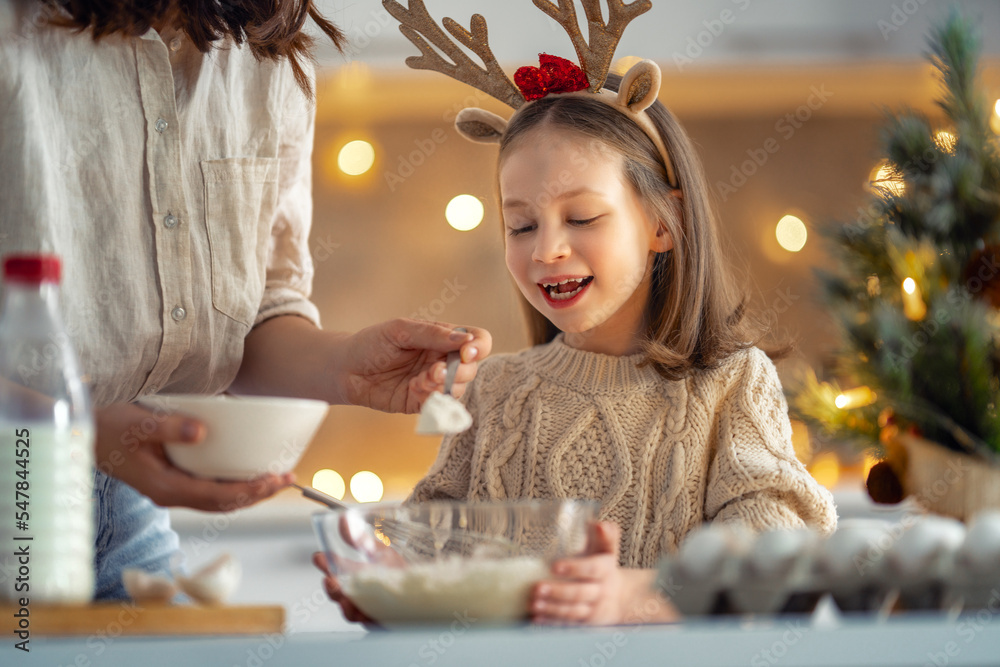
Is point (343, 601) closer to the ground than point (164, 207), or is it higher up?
closer to the ground

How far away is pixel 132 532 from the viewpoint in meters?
1.06

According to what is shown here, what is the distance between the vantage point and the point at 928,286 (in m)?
0.79

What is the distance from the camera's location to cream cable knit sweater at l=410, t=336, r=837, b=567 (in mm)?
1018

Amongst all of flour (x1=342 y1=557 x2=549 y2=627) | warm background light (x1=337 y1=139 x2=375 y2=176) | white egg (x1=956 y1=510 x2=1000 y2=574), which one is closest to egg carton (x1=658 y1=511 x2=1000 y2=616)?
white egg (x1=956 y1=510 x2=1000 y2=574)

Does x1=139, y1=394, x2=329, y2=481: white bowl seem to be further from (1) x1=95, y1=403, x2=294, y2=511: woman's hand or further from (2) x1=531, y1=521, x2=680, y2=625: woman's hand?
(2) x1=531, y1=521, x2=680, y2=625: woman's hand

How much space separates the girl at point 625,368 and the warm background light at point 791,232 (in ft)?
5.41

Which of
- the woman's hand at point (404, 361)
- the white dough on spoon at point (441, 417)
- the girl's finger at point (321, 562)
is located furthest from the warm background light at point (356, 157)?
the girl's finger at point (321, 562)

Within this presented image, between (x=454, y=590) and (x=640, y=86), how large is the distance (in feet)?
2.77

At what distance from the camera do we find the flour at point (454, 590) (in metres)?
0.56

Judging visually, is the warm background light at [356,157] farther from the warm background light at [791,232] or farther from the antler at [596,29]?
the antler at [596,29]

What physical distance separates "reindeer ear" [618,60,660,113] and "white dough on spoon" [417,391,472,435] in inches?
22.2

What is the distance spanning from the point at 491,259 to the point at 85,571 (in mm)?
2370

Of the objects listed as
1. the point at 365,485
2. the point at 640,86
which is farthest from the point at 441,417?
the point at 365,485

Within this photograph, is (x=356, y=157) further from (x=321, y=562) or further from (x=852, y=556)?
(x=852, y=556)
